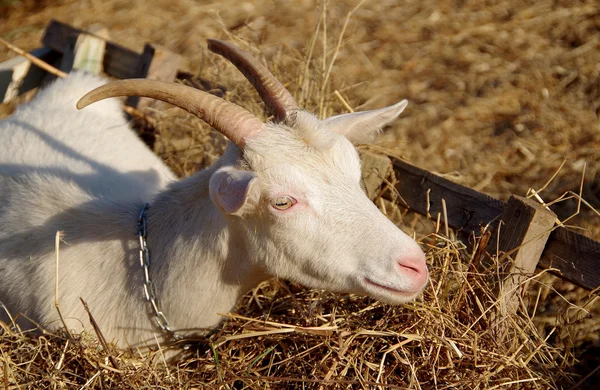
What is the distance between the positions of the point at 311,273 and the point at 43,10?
6.99 m

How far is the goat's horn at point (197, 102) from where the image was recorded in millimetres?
2373

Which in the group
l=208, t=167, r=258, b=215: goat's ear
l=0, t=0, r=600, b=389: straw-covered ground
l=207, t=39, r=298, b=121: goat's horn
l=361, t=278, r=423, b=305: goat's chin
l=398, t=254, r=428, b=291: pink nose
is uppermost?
l=207, t=39, r=298, b=121: goat's horn

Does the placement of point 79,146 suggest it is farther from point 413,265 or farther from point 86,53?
point 413,265

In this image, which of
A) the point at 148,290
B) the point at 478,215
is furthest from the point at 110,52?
the point at 478,215

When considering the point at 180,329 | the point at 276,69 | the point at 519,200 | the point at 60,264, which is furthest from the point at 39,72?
the point at 519,200

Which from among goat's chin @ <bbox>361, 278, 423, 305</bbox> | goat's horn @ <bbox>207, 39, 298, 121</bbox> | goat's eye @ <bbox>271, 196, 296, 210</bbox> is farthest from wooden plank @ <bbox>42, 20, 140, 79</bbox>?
goat's chin @ <bbox>361, 278, 423, 305</bbox>

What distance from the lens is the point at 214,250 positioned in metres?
2.64

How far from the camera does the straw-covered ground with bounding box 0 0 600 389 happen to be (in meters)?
2.76

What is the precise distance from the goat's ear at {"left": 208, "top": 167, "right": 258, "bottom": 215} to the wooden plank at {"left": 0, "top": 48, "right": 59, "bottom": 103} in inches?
126

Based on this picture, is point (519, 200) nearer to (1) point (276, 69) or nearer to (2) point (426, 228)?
(2) point (426, 228)

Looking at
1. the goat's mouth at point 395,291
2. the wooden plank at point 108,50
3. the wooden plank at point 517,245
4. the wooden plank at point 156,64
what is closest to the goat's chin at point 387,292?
the goat's mouth at point 395,291

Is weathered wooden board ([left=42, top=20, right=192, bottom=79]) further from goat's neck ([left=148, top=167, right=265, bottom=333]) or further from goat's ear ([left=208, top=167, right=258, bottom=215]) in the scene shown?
goat's ear ([left=208, top=167, right=258, bottom=215])

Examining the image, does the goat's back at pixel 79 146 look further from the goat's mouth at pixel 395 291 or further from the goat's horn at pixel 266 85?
the goat's mouth at pixel 395 291

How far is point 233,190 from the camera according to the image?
7.48ft
